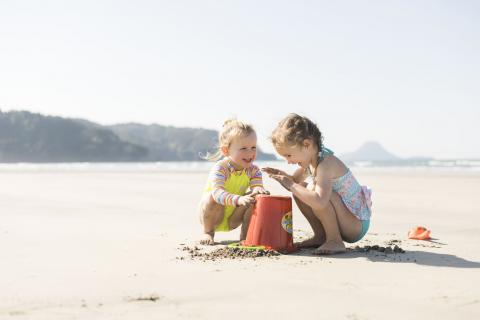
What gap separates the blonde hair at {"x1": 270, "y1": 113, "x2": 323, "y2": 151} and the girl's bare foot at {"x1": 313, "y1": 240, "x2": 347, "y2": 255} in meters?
0.77

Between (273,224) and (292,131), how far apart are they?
0.71 m

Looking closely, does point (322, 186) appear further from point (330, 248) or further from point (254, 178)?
point (254, 178)

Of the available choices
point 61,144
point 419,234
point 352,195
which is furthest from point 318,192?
point 61,144

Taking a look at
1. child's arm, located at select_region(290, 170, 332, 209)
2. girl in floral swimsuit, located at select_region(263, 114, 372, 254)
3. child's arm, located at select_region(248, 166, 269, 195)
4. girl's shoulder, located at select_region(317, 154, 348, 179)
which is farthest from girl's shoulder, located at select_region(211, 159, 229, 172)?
girl's shoulder, located at select_region(317, 154, 348, 179)

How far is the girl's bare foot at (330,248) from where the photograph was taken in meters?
3.86

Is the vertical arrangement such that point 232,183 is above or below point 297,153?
below

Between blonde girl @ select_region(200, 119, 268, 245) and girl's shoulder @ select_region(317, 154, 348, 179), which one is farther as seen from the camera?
blonde girl @ select_region(200, 119, 268, 245)

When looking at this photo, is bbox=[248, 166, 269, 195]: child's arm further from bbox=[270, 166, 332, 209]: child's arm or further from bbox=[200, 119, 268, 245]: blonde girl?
bbox=[270, 166, 332, 209]: child's arm

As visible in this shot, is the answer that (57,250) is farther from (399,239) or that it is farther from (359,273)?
(399,239)

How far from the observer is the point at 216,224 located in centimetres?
467

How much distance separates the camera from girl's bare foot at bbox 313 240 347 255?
3.86 meters

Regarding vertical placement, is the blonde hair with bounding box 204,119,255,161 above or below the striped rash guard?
above

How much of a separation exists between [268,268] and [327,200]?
2.37 ft

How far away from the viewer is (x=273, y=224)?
395cm
